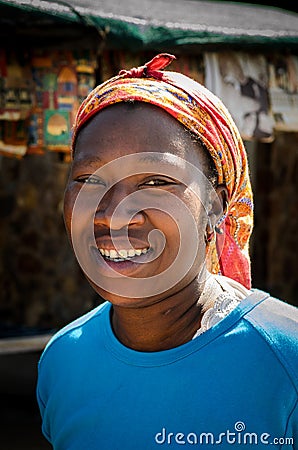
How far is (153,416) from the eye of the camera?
1575mm

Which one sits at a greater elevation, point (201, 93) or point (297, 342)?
point (201, 93)

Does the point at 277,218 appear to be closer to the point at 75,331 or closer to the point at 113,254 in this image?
the point at 75,331

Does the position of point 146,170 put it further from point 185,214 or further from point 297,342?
point 297,342

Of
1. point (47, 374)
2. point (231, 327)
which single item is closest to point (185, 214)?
point (231, 327)

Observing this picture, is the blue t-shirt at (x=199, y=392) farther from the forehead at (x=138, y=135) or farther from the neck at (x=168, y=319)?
the forehead at (x=138, y=135)

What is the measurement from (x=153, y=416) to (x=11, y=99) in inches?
112

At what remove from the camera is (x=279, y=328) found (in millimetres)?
1577

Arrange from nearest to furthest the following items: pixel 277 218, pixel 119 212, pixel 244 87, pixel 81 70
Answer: pixel 119 212
pixel 81 70
pixel 244 87
pixel 277 218

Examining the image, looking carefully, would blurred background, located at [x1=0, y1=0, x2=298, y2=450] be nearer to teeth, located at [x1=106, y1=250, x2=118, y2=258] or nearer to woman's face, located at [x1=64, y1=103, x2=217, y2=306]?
woman's face, located at [x1=64, y1=103, x2=217, y2=306]

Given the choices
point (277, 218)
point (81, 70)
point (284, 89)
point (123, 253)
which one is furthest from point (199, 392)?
point (277, 218)

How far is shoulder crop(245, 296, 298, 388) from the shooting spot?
1.53 metres

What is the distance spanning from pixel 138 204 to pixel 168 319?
31 centimetres

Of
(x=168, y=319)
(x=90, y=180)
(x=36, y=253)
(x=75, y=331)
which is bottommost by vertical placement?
(x=36, y=253)

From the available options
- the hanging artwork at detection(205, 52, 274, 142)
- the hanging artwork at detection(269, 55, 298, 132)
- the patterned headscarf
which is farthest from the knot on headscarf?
the hanging artwork at detection(269, 55, 298, 132)
